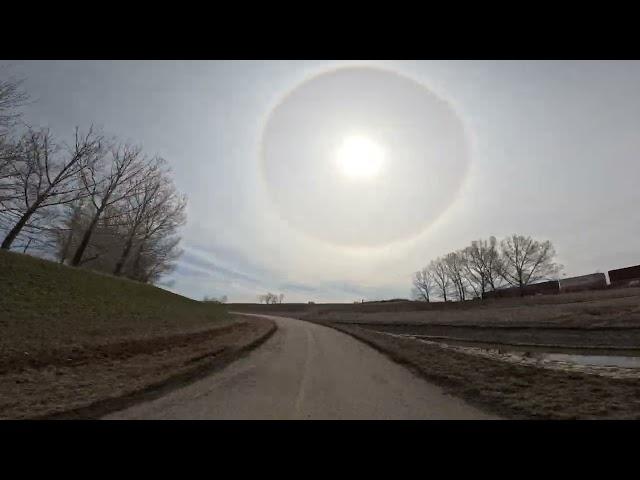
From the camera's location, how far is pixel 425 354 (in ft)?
52.9

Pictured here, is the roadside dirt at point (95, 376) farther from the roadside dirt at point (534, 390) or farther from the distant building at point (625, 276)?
the distant building at point (625, 276)

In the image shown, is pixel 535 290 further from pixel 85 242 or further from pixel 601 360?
pixel 85 242

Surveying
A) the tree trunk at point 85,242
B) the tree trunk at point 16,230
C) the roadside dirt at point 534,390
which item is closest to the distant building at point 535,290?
the roadside dirt at point 534,390

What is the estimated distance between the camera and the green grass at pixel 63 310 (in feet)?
42.8

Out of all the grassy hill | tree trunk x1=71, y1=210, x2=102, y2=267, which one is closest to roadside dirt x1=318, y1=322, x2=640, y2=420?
the grassy hill

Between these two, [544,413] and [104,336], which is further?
[104,336]

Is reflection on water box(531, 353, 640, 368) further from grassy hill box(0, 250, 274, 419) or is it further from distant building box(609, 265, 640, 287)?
distant building box(609, 265, 640, 287)
